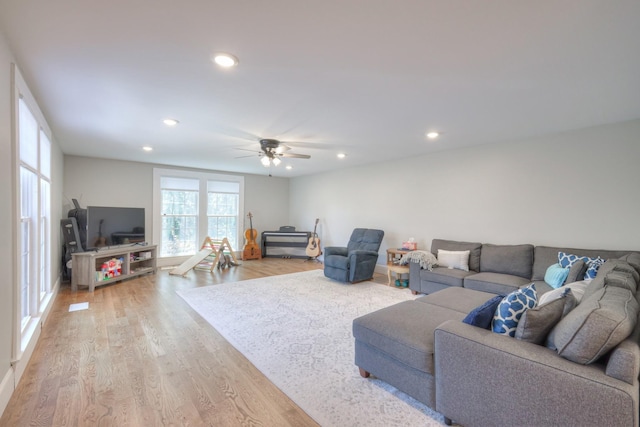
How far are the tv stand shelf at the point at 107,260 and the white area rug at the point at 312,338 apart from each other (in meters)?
1.53

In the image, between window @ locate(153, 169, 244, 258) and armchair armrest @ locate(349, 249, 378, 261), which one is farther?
A: window @ locate(153, 169, 244, 258)

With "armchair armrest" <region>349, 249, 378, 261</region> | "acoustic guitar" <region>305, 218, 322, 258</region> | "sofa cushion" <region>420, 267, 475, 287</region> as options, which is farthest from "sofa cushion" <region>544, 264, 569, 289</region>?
"acoustic guitar" <region>305, 218, 322, 258</region>

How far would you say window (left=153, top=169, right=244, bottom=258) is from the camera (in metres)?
6.54

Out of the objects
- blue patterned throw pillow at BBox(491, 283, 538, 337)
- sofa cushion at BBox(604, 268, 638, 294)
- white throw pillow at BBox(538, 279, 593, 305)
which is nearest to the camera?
blue patterned throw pillow at BBox(491, 283, 538, 337)

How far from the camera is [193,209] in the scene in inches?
275

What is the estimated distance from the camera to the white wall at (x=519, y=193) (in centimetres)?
330

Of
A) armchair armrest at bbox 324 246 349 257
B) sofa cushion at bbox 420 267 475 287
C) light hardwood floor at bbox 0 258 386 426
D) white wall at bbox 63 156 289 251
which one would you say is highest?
white wall at bbox 63 156 289 251

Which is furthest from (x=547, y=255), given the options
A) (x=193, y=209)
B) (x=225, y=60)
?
(x=193, y=209)

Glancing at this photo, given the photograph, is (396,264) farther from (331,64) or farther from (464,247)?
(331,64)

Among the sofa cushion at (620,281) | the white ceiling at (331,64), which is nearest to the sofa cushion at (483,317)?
the sofa cushion at (620,281)

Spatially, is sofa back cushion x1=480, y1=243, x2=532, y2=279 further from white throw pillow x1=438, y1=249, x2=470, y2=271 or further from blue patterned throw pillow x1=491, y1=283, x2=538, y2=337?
blue patterned throw pillow x1=491, y1=283, x2=538, y2=337

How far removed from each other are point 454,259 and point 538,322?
293 centimetres

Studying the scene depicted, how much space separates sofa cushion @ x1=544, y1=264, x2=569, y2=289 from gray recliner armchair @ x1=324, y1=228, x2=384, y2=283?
2.57 meters

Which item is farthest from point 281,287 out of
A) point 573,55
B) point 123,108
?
point 573,55
